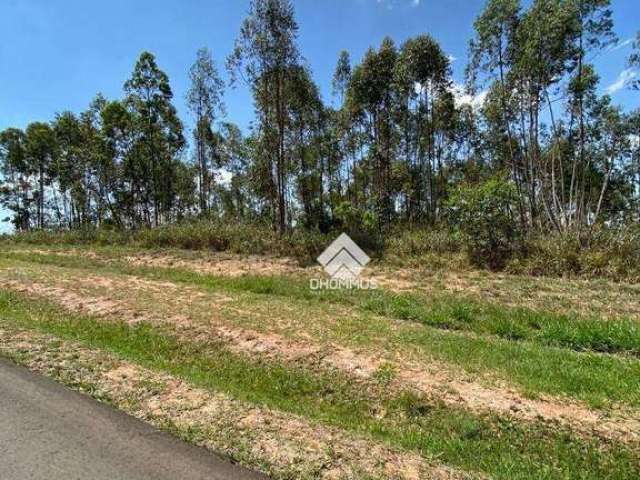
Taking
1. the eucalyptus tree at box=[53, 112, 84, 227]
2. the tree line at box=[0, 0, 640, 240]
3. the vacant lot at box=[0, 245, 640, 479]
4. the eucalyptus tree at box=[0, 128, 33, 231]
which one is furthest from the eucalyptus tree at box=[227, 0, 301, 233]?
the eucalyptus tree at box=[0, 128, 33, 231]

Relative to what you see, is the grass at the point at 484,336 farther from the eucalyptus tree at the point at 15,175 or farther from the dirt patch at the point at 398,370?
the eucalyptus tree at the point at 15,175

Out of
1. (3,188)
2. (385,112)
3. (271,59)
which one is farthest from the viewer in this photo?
(3,188)

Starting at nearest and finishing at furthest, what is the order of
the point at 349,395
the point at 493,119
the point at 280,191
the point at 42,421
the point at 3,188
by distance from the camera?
1. the point at 42,421
2. the point at 349,395
3. the point at 280,191
4. the point at 493,119
5. the point at 3,188

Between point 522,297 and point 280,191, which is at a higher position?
point 280,191

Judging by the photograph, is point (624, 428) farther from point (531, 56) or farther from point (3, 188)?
point (3, 188)

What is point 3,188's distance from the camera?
32406mm

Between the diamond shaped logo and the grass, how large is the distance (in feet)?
6.04

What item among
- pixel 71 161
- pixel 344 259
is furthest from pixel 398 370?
pixel 71 161

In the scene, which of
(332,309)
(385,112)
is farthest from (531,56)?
(332,309)

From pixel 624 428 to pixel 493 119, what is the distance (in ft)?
51.0

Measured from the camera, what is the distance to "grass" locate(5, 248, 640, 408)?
175 inches

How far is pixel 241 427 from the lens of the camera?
3193 millimetres

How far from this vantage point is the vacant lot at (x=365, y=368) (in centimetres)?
318

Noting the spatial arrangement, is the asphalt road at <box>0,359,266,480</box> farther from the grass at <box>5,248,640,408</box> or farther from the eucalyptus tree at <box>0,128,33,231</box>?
the eucalyptus tree at <box>0,128,33,231</box>
